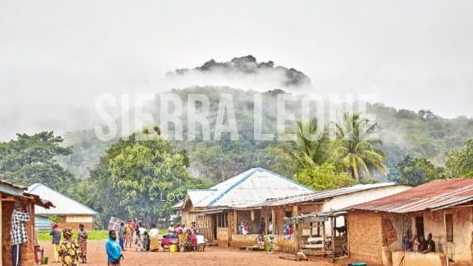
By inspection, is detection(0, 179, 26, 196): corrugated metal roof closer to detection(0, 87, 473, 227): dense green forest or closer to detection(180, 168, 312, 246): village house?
detection(180, 168, 312, 246): village house

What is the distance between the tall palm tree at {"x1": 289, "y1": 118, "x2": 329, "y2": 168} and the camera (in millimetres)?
68250

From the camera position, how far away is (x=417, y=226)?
88.6 ft

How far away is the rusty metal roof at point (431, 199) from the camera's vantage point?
22859 mm

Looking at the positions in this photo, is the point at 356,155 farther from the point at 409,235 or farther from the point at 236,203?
the point at 409,235

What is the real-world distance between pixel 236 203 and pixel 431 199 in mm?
25854

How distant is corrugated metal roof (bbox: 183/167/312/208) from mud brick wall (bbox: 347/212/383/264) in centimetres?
1764

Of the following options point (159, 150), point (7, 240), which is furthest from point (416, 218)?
point (159, 150)

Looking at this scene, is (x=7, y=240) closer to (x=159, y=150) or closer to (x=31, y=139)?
(x=159, y=150)

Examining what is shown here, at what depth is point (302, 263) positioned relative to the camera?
102 feet

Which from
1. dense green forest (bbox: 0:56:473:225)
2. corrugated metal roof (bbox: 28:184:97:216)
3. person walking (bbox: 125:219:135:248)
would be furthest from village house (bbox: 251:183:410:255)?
corrugated metal roof (bbox: 28:184:97:216)

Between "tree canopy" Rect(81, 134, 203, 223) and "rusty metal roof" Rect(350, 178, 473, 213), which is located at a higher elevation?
"tree canopy" Rect(81, 134, 203, 223)

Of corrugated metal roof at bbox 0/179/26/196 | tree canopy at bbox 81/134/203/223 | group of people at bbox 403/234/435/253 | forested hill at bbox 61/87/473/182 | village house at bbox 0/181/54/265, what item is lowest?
group of people at bbox 403/234/435/253

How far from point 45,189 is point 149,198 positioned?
1509 cm

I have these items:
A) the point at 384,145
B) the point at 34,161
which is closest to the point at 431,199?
the point at 34,161
